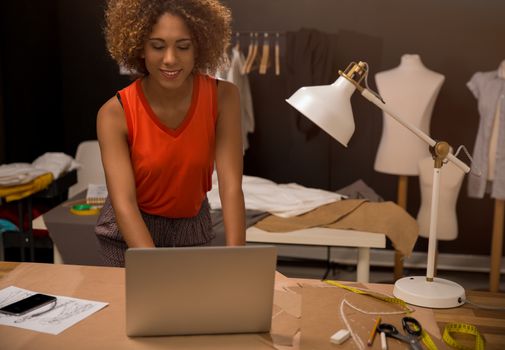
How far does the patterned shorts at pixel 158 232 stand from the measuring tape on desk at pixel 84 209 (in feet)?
4.26

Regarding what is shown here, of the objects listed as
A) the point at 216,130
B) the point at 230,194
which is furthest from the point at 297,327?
the point at 216,130

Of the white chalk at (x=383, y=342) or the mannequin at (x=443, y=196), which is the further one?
the mannequin at (x=443, y=196)

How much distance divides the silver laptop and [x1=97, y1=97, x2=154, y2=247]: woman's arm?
15.6 inches

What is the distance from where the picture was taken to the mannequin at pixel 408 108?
13.1ft

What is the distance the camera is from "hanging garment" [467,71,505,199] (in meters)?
3.79

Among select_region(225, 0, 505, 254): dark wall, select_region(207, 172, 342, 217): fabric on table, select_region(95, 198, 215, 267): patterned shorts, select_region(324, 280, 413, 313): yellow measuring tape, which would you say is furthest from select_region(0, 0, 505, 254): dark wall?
select_region(324, 280, 413, 313): yellow measuring tape

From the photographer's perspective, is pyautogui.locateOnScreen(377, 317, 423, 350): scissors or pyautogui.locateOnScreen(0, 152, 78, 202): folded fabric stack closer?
pyautogui.locateOnScreen(377, 317, 423, 350): scissors

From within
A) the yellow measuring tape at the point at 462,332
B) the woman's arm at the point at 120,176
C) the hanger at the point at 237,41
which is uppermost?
the hanger at the point at 237,41

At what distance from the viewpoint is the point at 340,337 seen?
1.47m

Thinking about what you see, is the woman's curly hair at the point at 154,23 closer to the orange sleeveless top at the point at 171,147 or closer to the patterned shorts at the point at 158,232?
the orange sleeveless top at the point at 171,147

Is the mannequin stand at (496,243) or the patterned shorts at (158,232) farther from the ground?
the patterned shorts at (158,232)

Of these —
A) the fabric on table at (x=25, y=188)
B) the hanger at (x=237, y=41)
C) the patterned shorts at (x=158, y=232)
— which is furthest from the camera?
the hanger at (x=237, y=41)

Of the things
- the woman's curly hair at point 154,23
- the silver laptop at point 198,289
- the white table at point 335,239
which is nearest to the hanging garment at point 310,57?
the white table at point 335,239

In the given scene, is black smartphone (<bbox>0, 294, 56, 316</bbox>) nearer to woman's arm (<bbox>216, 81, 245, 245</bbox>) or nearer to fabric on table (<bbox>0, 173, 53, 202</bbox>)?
woman's arm (<bbox>216, 81, 245, 245</bbox>)
